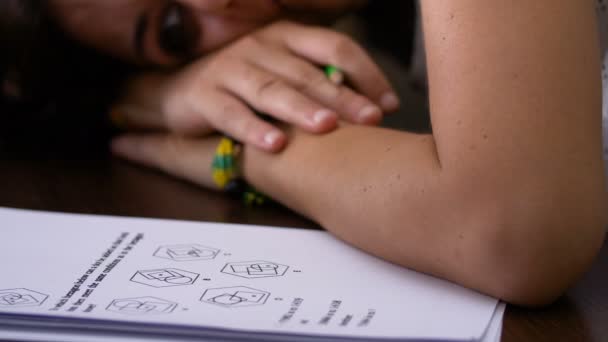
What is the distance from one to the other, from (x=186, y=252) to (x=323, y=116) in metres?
0.22

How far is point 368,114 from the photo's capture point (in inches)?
32.8

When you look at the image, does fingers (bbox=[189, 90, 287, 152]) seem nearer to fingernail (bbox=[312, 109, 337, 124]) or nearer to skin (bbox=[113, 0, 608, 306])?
fingernail (bbox=[312, 109, 337, 124])

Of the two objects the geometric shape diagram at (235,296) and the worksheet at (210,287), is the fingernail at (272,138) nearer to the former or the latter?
the worksheet at (210,287)

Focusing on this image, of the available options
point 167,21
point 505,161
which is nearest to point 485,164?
point 505,161

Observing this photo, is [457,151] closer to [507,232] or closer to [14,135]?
[507,232]

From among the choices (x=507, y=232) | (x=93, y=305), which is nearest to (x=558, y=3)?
(x=507, y=232)

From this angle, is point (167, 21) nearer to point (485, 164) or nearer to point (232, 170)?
point (232, 170)

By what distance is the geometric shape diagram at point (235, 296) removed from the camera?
57 cm

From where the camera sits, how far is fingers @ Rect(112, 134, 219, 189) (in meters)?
0.94

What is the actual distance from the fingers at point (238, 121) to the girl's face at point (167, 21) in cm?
12

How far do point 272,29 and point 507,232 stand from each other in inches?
20.9

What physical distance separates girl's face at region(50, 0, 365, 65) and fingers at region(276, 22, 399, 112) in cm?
11

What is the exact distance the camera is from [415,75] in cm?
110

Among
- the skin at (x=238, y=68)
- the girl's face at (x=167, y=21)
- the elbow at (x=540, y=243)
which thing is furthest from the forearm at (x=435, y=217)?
the girl's face at (x=167, y=21)
